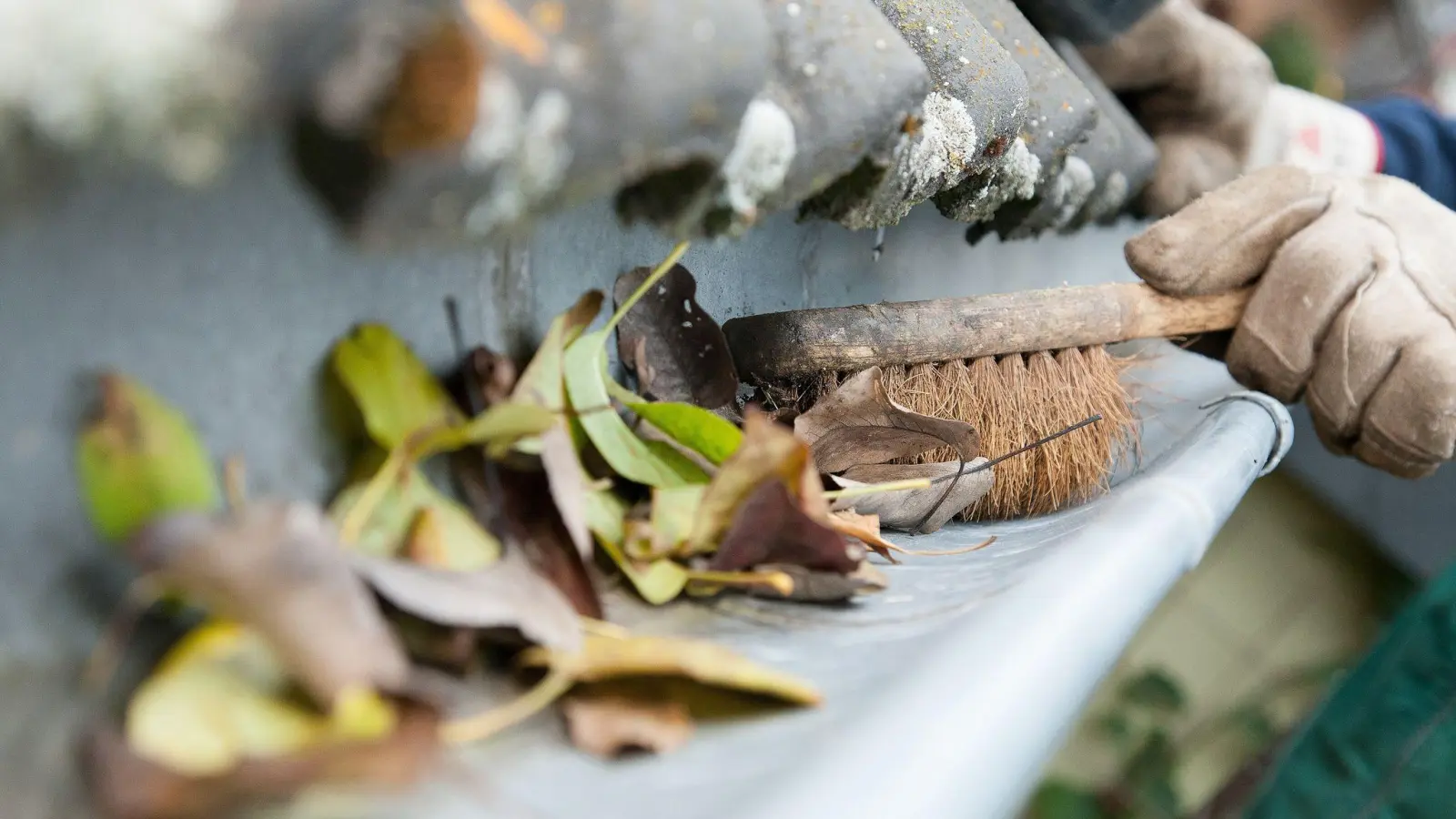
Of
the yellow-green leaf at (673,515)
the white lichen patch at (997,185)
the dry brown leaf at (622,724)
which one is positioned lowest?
the white lichen patch at (997,185)

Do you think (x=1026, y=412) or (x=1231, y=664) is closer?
(x=1026, y=412)

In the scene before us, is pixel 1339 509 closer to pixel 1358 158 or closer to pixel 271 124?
pixel 1358 158

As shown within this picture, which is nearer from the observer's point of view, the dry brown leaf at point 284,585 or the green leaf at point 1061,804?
the dry brown leaf at point 284,585

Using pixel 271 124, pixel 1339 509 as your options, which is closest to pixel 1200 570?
pixel 1339 509

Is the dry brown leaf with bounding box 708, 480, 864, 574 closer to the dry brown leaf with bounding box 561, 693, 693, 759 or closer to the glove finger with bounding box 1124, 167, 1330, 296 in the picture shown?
the dry brown leaf with bounding box 561, 693, 693, 759

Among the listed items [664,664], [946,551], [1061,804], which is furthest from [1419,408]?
[1061,804]

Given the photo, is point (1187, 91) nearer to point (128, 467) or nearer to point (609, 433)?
point (609, 433)

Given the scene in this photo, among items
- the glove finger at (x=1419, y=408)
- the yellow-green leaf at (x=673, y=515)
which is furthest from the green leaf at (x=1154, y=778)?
the yellow-green leaf at (x=673, y=515)

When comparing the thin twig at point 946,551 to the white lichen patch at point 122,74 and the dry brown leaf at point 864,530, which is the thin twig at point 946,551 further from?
the white lichen patch at point 122,74
